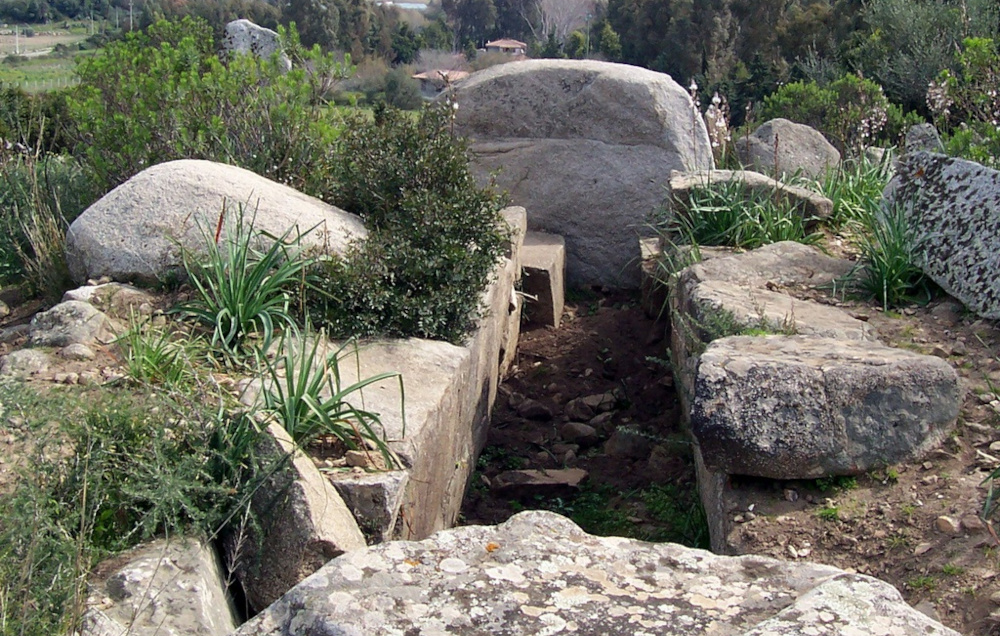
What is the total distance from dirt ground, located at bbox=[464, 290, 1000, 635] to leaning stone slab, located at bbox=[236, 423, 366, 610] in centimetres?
150

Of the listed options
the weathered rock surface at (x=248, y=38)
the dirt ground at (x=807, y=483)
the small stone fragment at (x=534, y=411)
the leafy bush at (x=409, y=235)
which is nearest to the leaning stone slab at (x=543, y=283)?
the dirt ground at (x=807, y=483)

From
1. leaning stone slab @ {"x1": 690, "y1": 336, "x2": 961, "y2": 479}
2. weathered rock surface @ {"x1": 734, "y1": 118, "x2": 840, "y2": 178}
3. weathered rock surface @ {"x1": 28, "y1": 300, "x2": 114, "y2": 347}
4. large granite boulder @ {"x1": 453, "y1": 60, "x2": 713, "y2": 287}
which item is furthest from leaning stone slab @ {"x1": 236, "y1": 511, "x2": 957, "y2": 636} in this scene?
weathered rock surface @ {"x1": 734, "y1": 118, "x2": 840, "y2": 178}

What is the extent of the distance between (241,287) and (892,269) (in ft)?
11.0

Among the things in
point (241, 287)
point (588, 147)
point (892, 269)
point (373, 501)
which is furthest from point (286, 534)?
point (588, 147)

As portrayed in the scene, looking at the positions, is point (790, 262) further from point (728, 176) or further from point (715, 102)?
point (715, 102)

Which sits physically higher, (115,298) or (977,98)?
(977,98)

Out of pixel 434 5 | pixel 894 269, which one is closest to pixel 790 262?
pixel 894 269

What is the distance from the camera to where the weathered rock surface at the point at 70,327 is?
4.56m

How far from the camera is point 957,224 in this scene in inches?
207

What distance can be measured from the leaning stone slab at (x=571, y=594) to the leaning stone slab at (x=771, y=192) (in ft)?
15.2

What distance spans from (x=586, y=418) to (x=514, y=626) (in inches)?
159

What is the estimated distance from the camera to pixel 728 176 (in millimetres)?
7133

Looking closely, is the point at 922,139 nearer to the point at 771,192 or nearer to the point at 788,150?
the point at 788,150

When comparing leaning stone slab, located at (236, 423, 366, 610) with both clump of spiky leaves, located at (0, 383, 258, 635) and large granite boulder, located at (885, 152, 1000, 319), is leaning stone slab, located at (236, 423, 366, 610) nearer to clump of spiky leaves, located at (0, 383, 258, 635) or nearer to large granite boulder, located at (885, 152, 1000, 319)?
clump of spiky leaves, located at (0, 383, 258, 635)
